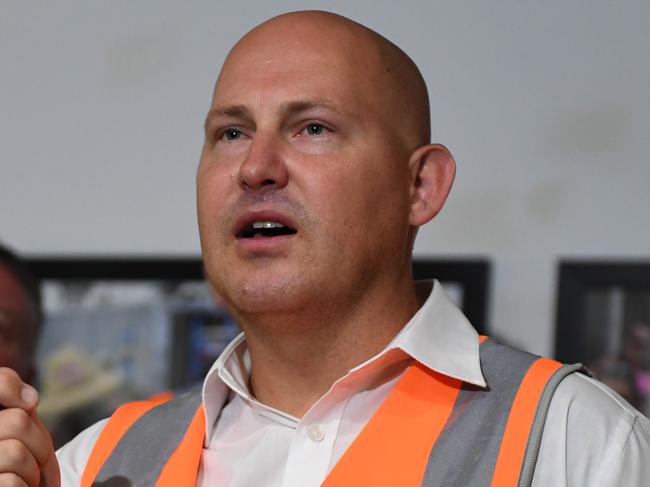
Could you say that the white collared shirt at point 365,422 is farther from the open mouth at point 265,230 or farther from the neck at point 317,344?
the open mouth at point 265,230

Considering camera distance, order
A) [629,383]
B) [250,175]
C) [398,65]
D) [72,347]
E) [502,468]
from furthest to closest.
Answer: [72,347]
[629,383]
[398,65]
[250,175]
[502,468]

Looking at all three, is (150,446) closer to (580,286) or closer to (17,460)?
(17,460)

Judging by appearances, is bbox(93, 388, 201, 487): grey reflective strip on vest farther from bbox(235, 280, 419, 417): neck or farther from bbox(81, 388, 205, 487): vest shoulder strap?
bbox(235, 280, 419, 417): neck

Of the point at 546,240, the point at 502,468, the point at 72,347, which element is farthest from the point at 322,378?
the point at 72,347

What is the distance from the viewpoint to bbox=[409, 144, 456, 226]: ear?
5.08 ft

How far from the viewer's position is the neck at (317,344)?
57.0 inches

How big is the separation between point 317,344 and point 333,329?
3 cm

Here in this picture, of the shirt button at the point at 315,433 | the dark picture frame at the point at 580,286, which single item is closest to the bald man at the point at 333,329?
the shirt button at the point at 315,433

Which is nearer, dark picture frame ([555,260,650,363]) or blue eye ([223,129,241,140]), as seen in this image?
blue eye ([223,129,241,140])

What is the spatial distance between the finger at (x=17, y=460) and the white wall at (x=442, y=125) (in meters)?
1.58

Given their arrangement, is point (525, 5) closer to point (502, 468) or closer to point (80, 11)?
point (80, 11)

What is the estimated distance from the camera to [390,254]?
1.49 m

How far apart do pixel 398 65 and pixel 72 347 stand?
174 centimetres

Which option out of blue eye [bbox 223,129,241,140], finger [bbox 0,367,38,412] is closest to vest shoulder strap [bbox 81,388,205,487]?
finger [bbox 0,367,38,412]
